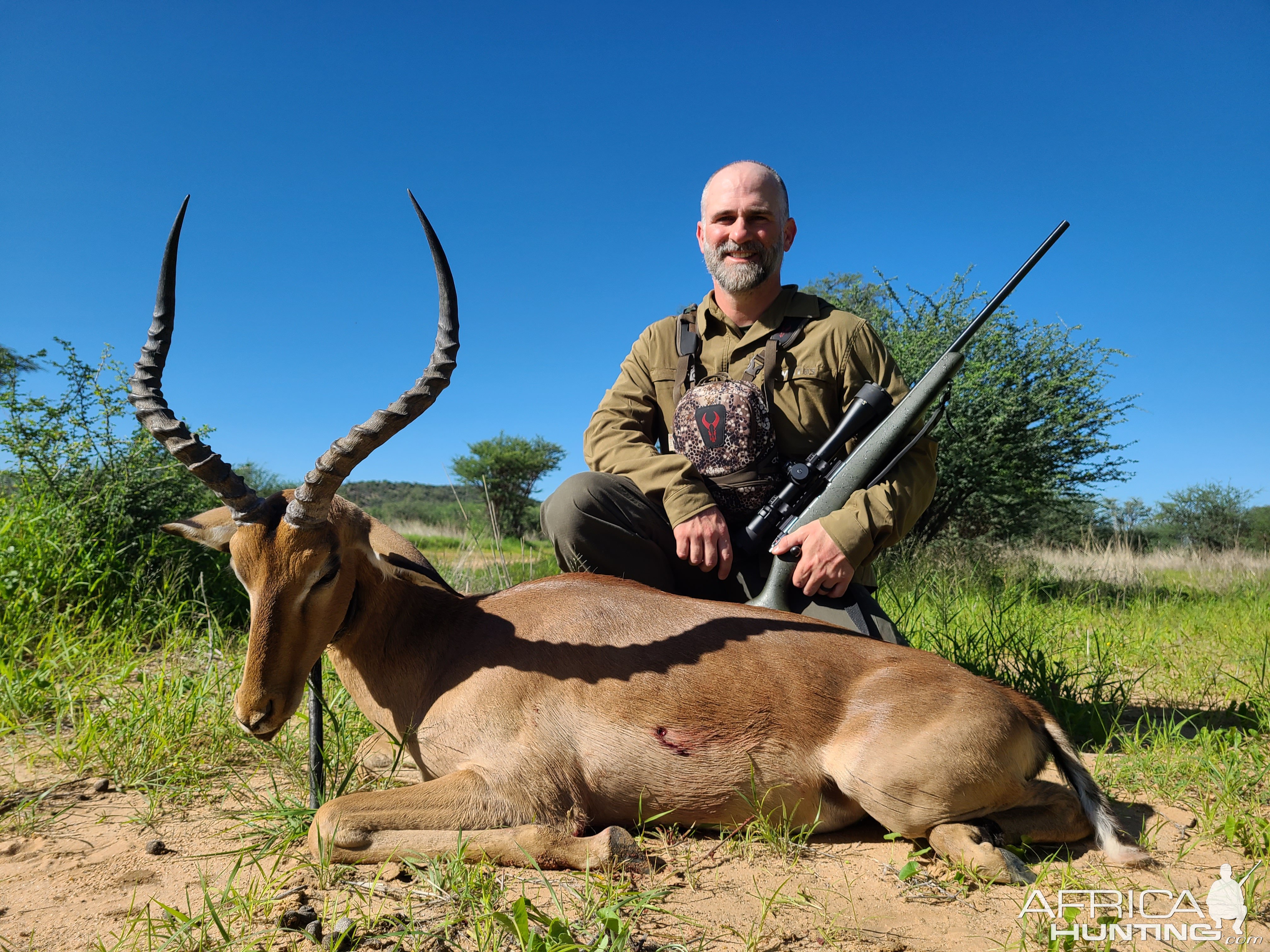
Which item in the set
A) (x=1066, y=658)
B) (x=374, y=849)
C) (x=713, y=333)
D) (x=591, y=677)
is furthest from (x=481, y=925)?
(x=1066, y=658)

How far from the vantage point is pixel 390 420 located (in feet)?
9.41

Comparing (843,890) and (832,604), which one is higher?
(832,604)

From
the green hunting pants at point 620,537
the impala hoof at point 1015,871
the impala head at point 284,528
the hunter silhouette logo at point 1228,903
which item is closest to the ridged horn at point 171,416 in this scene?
the impala head at point 284,528

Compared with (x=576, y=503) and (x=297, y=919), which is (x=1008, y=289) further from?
(x=297, y=919)

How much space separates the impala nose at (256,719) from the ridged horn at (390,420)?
0.64 m

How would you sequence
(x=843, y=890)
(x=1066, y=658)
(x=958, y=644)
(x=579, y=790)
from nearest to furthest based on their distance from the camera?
(x=843, y=890) → (x=579, y=790) → (x=958, y=644) → (x=1066, y=658)

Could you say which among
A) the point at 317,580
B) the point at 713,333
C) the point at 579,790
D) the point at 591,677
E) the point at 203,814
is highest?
the point at 713,333

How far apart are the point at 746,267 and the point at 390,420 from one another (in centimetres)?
262

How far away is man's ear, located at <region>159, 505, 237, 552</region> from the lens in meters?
2.97

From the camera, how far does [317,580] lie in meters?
2.83

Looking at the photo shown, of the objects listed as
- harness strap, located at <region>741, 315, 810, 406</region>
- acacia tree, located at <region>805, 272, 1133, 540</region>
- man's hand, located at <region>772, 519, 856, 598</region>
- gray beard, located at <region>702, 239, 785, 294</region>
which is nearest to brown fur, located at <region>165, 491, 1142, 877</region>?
man's hand, located at <region>772, 519, 856, 598</region>

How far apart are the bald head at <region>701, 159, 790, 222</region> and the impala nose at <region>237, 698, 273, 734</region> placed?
382cm

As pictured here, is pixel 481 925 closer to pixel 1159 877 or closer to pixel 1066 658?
pixel 1159 877

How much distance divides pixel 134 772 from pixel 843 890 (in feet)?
9.90
